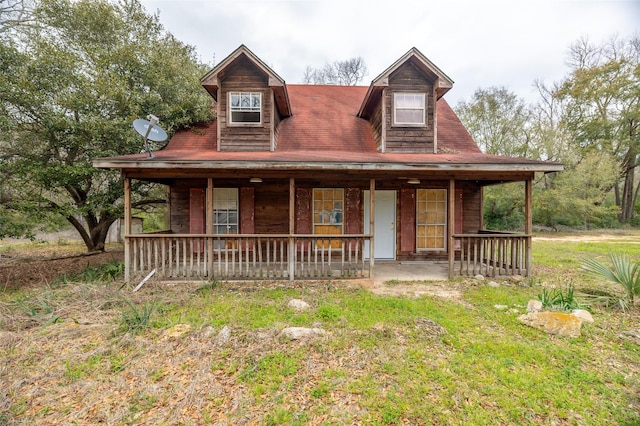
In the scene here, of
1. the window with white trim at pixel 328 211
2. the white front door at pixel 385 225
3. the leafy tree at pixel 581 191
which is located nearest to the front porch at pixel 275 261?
the white front door at pixel 385 225

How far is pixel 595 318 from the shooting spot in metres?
4.36

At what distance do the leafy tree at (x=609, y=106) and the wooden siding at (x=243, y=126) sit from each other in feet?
84.7

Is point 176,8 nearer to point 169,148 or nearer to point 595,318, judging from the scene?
point 169,148

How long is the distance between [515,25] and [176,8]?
47.5 feet

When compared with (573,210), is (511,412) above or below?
below

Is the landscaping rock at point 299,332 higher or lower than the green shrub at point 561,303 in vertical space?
lower

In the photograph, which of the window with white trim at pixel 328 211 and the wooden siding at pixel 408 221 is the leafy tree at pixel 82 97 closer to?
the window with white trim at pixel 328 211

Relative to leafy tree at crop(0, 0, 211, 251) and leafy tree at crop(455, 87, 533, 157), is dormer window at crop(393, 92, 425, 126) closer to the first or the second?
leafy tree at crop(0, 0, 211, 251)

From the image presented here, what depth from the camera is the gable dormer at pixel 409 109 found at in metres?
7.84

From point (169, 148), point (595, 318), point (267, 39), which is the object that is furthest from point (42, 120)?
point (267, 39)

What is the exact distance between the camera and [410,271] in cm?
734

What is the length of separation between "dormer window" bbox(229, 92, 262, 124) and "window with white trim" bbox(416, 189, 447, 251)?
547 cm

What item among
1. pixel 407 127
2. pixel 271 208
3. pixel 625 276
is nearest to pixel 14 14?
pixel 271 208

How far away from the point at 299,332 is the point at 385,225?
5.40 m
